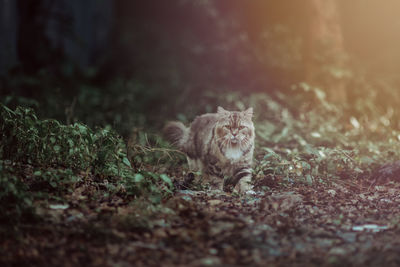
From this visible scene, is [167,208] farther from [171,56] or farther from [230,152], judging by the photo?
[171,56]

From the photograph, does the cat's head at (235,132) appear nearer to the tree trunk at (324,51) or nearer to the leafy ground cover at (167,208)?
the leafy ground cover at (167,208)

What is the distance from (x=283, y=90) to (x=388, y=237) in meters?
6.40

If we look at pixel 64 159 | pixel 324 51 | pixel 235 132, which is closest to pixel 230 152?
pixel 235 132

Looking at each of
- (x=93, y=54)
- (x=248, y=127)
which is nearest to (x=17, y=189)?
(x=248, y=127)

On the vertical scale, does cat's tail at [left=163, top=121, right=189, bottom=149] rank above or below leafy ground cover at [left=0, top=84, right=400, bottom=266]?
above

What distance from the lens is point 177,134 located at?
5.81m

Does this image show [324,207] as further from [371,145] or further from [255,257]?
[371,145]

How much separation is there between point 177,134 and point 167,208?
204 cm

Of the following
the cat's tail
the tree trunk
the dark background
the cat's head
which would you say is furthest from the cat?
the tree trunk

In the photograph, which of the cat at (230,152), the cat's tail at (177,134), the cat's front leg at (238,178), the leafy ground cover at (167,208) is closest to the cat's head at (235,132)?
the cat at (230,152)

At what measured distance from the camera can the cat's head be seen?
15.9 ft

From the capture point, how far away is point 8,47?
9.70 metres

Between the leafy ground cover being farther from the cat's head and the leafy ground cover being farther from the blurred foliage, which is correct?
the cat's head

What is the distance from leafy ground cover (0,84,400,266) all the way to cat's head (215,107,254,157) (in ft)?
1.04
